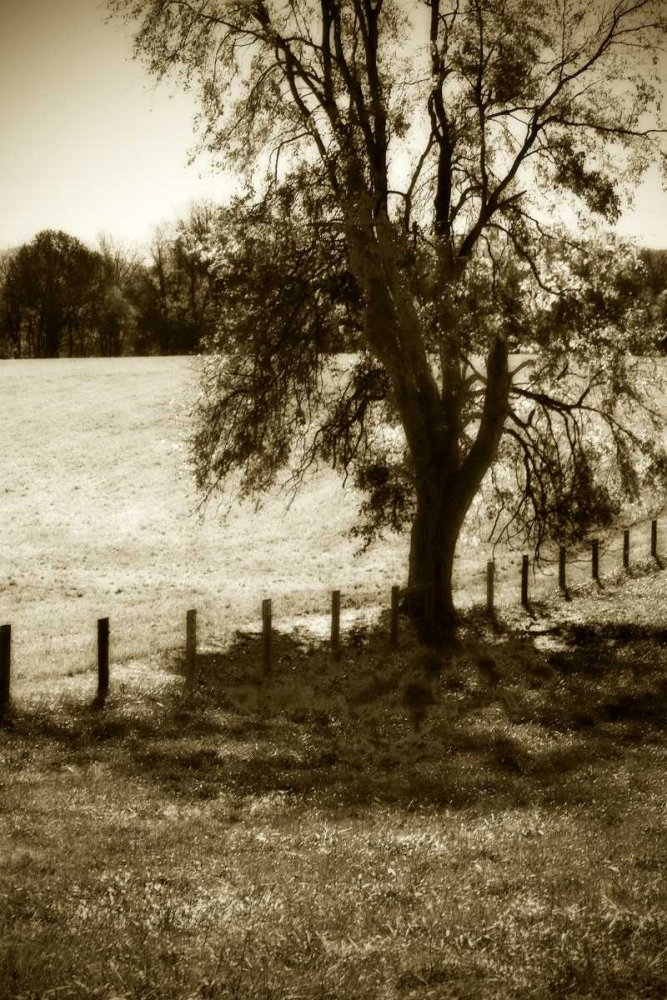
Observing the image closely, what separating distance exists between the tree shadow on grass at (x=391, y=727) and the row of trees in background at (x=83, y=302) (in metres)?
64.6

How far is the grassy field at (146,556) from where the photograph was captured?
19.6 m

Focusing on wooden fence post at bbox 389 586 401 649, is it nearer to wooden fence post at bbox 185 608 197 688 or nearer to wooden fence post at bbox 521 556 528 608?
wooden fence post at bbox 185 608 197 688

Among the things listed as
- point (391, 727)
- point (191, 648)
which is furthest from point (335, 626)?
point (391, 727)

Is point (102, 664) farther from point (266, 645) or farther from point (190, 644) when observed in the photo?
point (266, 645)

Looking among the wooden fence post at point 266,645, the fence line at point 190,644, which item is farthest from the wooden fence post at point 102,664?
the wooden fence post at point 266,645

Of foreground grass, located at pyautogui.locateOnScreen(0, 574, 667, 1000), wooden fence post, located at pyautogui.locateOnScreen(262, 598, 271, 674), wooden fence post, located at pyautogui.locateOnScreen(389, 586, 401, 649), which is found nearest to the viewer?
foreground grass, located at pyautogui.locateOnScreen(0, 574, 667, 1000)

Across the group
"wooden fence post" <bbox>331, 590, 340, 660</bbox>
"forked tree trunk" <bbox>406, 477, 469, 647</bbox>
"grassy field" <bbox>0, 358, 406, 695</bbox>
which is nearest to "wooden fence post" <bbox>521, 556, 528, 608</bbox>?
"forked tree trunk" <bbox>406, 477, 469, 647</bbox>

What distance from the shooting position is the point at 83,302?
8238cm

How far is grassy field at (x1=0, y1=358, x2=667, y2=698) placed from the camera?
64.4ft

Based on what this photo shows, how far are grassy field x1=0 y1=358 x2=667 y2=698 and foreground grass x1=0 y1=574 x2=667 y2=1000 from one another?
317 centimetres

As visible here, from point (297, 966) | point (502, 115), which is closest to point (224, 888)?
point (297, 966)

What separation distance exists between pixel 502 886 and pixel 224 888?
6.23ft

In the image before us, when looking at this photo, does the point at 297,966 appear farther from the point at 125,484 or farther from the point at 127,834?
the point at 125,484

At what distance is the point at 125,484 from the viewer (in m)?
38.4
